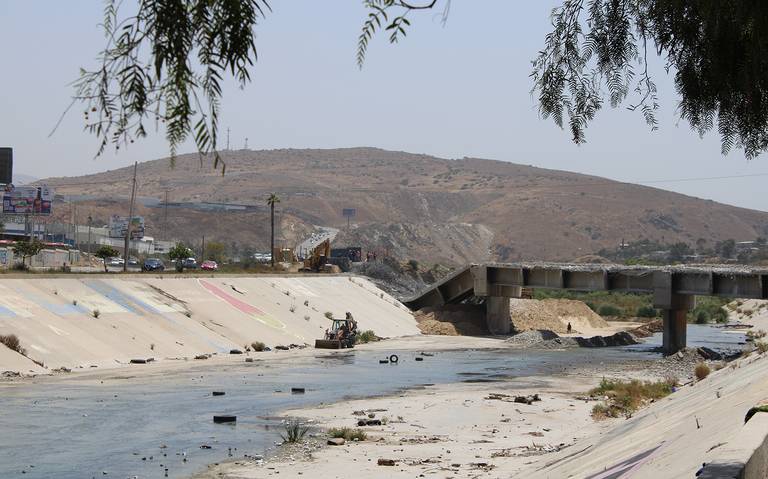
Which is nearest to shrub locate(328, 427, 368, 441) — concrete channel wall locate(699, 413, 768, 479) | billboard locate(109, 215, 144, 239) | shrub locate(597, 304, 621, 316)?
concrete channel wall locate(699, 413, 768, 479)

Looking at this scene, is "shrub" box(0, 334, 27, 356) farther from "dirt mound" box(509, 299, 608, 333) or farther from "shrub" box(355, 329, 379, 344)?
"dirt mound" box(509, 299, 608, 333)

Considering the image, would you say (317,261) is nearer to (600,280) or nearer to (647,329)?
(647,329)

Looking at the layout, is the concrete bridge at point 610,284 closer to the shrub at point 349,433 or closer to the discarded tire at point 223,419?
the discarded tire at point 223,419

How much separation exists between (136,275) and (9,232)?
80136mm

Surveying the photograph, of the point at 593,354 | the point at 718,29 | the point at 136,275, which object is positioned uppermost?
the point at 718,29

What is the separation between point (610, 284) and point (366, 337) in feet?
59.5

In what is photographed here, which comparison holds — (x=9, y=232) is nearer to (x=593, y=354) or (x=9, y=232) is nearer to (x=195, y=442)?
(x=593, y=354)

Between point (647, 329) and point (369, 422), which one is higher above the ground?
point (369, 422)

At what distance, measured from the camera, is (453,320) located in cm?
8994

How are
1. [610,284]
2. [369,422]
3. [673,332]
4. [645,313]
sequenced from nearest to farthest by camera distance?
1. [369,422]
2. [673,332]
3. [610,284]
4. [645,313]

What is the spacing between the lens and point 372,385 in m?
45.7

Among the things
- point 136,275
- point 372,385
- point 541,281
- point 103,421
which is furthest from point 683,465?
point 541,281

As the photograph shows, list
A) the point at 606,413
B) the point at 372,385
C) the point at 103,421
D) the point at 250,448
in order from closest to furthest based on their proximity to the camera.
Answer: the point at 250,448 < the point at 103,421 < the point at 606,413 < the point at 372,385

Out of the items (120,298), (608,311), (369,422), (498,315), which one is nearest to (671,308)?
(498,315)
